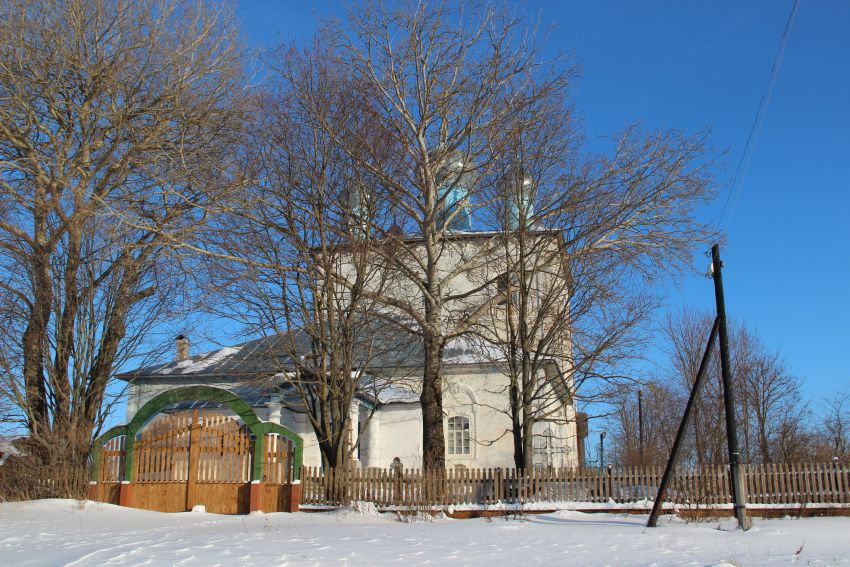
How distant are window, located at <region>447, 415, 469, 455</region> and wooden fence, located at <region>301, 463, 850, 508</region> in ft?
33.5

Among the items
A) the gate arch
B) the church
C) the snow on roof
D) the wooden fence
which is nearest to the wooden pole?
the wooden fence

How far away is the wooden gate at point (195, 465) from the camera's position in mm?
17938

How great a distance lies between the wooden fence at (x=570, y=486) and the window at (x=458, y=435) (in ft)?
33.5

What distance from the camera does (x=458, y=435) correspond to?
29828 millimetres

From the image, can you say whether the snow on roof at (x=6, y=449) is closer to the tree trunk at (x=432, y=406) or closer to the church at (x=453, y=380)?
the church at (x=453, y=380)

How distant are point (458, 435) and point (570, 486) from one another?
36.1 feet

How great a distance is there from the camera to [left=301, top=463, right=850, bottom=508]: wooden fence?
18125 mm

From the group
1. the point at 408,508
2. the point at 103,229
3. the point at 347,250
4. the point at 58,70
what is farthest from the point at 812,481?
the point at 58,70

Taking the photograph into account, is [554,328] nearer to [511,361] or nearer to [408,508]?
[511,361]

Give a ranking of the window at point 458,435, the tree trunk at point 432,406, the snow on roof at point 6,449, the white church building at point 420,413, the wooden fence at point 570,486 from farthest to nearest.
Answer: the window at point 458,435
the white church building at point 420,413
the tree trunk at point 432,406
the snow on roof at point 6,449
the wooden fence at point 570,486

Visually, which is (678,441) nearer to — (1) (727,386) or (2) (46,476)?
(1) (727,386)

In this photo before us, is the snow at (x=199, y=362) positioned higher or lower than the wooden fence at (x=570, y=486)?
higher

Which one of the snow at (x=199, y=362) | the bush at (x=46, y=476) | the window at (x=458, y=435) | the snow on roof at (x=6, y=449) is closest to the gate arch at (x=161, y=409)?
the bush at (x=46, y=476)

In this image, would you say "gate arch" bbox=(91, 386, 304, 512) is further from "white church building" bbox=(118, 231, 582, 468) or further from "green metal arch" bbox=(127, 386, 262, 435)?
"white church building" bbox=(118, 231, 582, 468)
